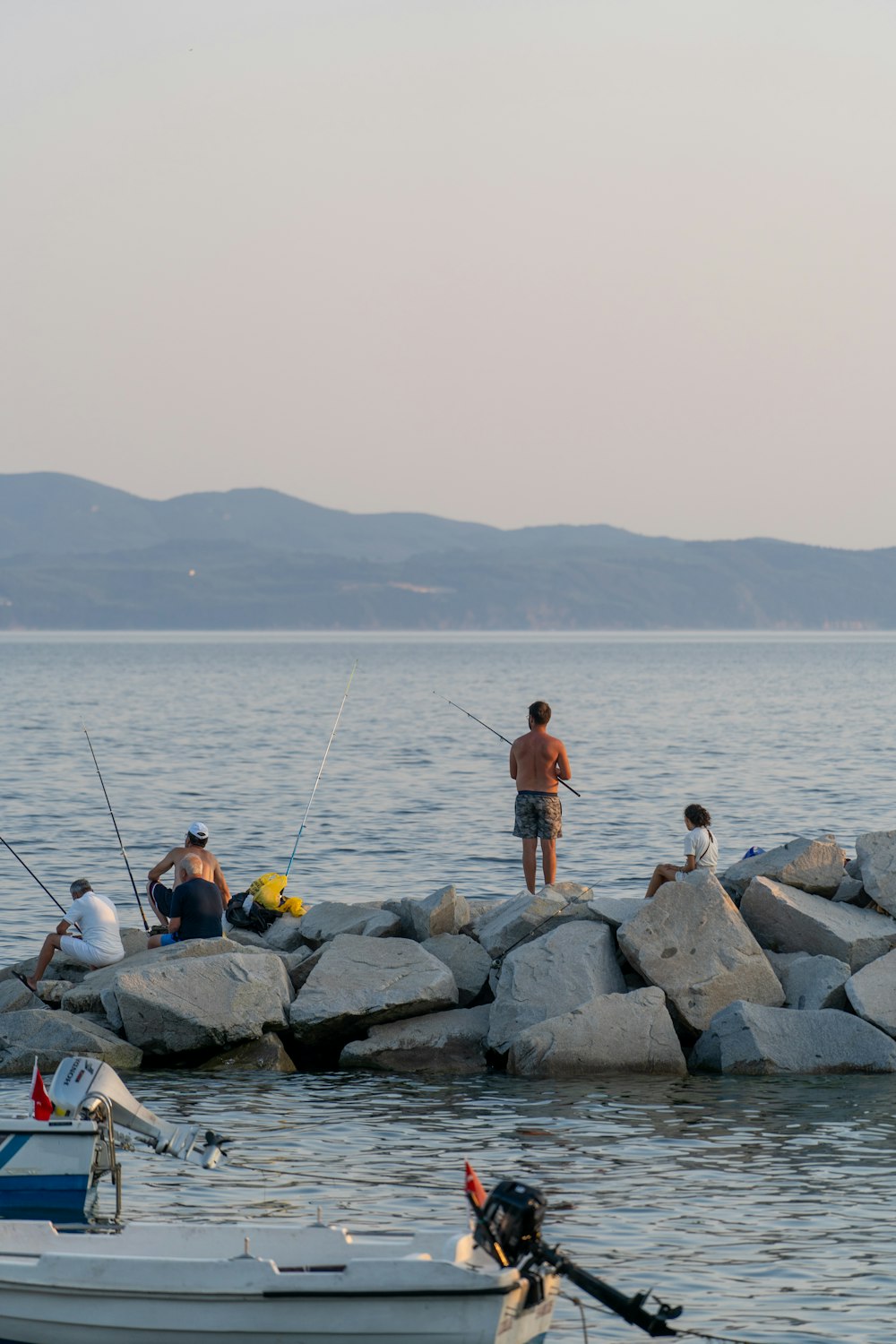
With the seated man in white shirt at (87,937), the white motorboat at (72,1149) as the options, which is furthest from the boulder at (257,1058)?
the white motorboat at (72,1149)

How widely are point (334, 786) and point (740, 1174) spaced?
88.1ft

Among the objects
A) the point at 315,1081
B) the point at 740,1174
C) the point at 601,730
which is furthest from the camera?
the point at 601,730

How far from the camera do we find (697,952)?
12391 millimetres

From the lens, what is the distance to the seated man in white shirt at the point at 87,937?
13367 millimetres

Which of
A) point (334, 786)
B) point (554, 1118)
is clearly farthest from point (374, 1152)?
point (334, 786)

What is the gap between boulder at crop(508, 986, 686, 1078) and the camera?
39.0 ft

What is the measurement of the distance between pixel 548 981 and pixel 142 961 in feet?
9.89

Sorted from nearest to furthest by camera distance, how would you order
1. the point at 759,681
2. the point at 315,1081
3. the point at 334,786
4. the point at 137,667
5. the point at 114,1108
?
the point at 114,1108, the point at 315,1081, the point at 334,786, the point at 759,681, the point at 137,667

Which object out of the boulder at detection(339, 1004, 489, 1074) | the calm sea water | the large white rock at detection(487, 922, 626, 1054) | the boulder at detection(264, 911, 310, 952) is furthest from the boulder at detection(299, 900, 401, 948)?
the calm sea water

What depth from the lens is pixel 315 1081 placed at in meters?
12.0

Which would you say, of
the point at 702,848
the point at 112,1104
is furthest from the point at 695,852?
the point at 112,1104

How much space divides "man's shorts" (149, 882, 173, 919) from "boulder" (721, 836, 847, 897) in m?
4.49

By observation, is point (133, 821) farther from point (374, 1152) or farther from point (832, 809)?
point (374, 1152)

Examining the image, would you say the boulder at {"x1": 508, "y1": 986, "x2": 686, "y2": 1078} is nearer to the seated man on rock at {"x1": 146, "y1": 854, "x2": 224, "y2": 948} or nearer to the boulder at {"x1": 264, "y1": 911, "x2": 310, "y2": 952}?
the seated man on rock at {"x1": 146, "y1": 854, "x2": 224, "y2": 948}
